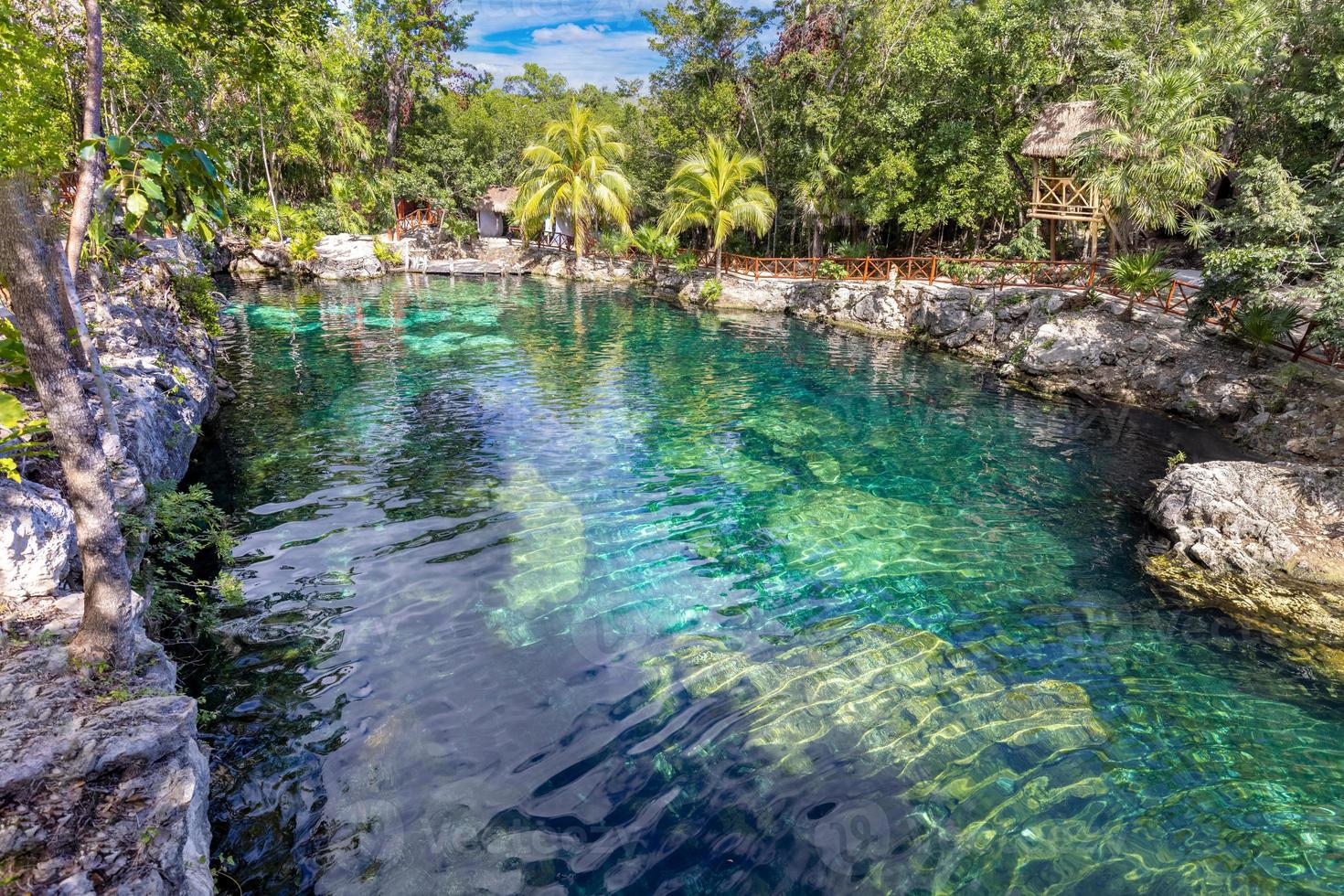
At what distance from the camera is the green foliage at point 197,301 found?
14976 millimetres

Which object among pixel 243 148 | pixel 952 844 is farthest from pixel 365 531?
pixel 243 148

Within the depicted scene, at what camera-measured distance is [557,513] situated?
10.1 metres

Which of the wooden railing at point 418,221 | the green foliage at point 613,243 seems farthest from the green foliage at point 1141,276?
the wooden railing at point 418,221

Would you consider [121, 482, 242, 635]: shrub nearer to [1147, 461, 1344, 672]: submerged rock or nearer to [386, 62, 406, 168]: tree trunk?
[1147, 461, 1344, 672]: submerged rock

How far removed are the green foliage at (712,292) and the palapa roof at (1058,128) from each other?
1336cm

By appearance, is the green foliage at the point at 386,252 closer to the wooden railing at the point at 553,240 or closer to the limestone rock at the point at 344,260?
the limestone rock at the point at 344,260

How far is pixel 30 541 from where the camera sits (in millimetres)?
5367

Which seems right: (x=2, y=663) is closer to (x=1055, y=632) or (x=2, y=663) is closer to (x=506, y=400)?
(x=1055, y=632)

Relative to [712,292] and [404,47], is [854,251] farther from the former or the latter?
[404,47]

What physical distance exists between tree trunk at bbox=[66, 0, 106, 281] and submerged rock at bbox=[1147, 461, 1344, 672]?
1403 cm

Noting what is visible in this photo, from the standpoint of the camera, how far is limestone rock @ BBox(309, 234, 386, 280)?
3481cm

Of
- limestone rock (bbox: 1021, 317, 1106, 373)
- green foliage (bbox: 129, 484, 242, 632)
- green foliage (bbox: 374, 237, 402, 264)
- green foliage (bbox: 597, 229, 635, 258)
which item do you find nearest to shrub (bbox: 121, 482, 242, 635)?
green foliage (bbox: 129, 484, 242, 632)

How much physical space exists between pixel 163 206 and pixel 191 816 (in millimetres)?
4030

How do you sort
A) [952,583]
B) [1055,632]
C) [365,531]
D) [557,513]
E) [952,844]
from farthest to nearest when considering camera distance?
[557,513] < [365,531] < [952,583] < [1055,632] < [952,844]
